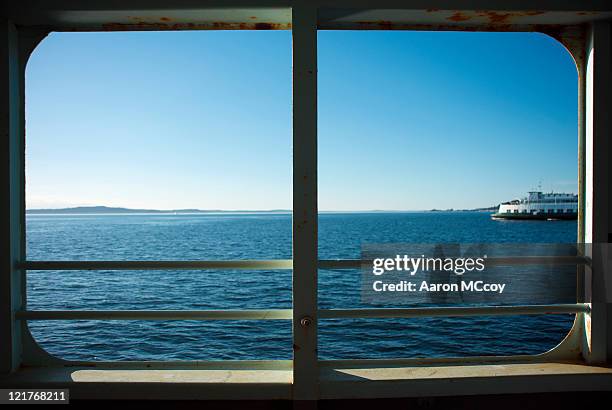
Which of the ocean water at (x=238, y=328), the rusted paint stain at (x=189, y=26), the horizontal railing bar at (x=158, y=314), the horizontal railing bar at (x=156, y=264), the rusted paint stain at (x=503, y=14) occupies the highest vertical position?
the rusted paint stain at (x=189, y=26)

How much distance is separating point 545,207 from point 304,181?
88550mm

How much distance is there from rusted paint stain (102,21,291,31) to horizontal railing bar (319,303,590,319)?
1356 mm

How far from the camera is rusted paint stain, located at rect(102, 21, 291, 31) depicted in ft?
6.44

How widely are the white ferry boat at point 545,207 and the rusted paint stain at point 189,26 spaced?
8699cm

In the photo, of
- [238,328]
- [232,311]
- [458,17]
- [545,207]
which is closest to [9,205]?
[232,311]

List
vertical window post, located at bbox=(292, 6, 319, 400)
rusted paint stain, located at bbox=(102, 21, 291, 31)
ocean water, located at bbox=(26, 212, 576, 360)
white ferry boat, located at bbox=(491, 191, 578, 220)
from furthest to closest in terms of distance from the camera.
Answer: white ferry boat, located at bbox=(491, 191, 578, 220) < ocean water, located at bbox=(26, 212, 576, 360) < rusted paint stain, located at bbox=(102, 21, 291, 31) < vertical window post, located at bbox=(292, 6, 319, 400)

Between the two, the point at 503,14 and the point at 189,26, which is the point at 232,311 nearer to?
the point at 189,26

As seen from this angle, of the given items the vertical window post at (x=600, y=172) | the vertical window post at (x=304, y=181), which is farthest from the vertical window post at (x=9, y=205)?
the vertical window post at (x=600, y=172)

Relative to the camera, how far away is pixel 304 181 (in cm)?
175

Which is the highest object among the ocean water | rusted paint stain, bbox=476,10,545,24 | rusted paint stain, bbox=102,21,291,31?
rusted paint stain, bbox=102,21,291,31

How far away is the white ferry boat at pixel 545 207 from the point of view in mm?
76812

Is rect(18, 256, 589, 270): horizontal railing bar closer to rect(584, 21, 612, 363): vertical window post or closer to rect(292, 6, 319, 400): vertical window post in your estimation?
rect(292, 6, 319, 400): vertical window post

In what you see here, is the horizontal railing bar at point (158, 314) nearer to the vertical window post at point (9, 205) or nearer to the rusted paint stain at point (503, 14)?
the vertical window post at point (9, 205)

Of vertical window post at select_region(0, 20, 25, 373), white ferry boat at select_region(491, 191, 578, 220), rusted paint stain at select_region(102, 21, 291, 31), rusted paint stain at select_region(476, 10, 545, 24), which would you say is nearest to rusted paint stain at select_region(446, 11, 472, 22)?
rusted paint stain at select_region(476, 10, 545, 24)
